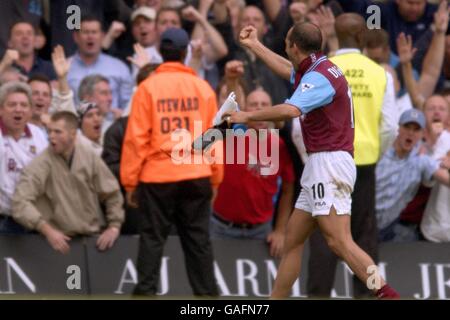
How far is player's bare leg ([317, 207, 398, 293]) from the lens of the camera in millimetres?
A: 10383

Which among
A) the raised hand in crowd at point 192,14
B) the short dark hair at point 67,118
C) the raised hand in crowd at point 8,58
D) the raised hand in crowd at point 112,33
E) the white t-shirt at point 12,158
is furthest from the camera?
the raised hand in crowd at point 112,33

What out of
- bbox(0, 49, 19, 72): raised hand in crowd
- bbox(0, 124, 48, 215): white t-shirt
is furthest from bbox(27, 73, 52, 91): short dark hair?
bbox(0, 124, 48, 215): white t-shirt

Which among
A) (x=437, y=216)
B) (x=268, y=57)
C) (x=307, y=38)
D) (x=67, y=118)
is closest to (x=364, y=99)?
(x=268, y=57)

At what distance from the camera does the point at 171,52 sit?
11914 millimetres

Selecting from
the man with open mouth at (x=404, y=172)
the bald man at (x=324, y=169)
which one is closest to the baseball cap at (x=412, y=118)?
the man with open mouth at (x=404, y=172)

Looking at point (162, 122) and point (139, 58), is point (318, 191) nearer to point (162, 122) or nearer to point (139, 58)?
point (162, 122)

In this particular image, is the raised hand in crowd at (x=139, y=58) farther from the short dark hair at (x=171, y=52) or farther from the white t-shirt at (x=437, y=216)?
the white t-shirt at (x=437, y=216)

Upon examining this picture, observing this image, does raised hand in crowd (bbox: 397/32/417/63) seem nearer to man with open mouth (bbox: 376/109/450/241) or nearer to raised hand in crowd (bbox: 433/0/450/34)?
raised hand in crowd (bbox: 433/0/450/34)

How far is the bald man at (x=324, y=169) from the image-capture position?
34.0 feet

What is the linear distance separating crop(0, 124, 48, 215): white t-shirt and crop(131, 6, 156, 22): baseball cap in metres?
2.30

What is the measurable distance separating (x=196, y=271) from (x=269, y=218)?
1.34m

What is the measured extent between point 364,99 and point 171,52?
1636mm

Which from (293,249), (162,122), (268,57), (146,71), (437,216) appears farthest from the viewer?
(437,216)

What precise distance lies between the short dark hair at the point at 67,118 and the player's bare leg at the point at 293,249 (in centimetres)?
279
